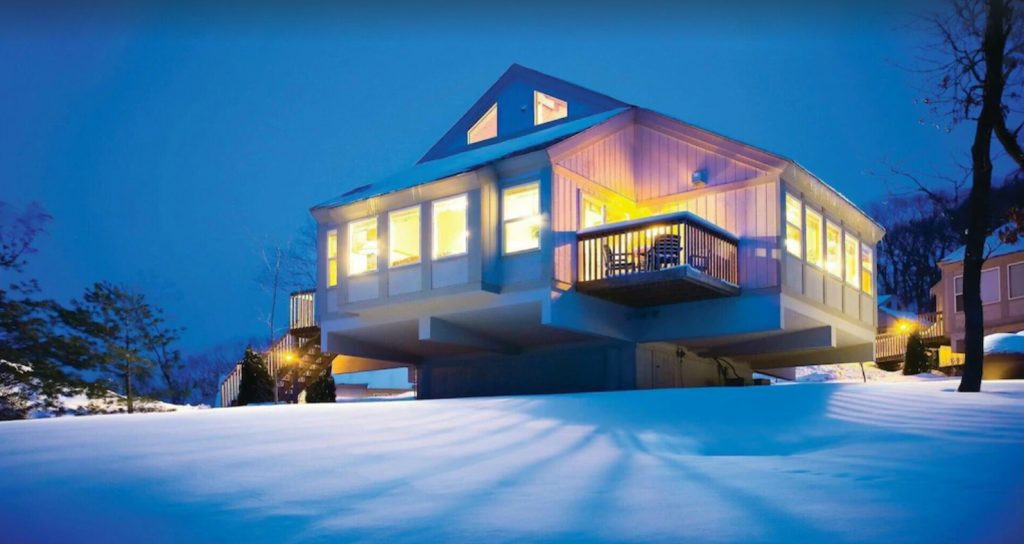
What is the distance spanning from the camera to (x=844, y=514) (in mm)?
5773

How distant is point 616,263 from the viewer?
63.6 ft

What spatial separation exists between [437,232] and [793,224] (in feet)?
26.8

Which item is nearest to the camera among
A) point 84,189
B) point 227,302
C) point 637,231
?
point 637,231

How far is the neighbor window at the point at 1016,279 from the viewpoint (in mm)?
36281

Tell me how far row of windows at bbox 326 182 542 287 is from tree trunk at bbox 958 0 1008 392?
8314 millimetres

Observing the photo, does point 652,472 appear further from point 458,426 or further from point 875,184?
point 875,184

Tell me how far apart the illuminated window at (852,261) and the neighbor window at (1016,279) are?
15476 mm

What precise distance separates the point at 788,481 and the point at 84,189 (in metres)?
200

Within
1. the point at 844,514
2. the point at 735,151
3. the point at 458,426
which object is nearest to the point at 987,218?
the point at 735,151

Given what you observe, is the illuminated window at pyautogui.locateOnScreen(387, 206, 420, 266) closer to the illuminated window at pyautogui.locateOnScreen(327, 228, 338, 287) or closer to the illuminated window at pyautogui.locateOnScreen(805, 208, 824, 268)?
the illuminated window at pyautogui.locateOnScreen(327, 228, 338, 287)

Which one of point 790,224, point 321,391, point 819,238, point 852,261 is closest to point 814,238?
point 819,238

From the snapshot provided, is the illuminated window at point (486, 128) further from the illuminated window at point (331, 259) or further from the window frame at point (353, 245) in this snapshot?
the illuminated window at point (331, 259)

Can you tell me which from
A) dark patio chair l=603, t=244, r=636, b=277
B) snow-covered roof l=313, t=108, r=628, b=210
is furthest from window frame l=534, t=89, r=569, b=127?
dark patio chair l=603, t=244, r=636, b=277

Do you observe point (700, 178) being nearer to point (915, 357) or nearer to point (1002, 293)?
point (915, 357)
